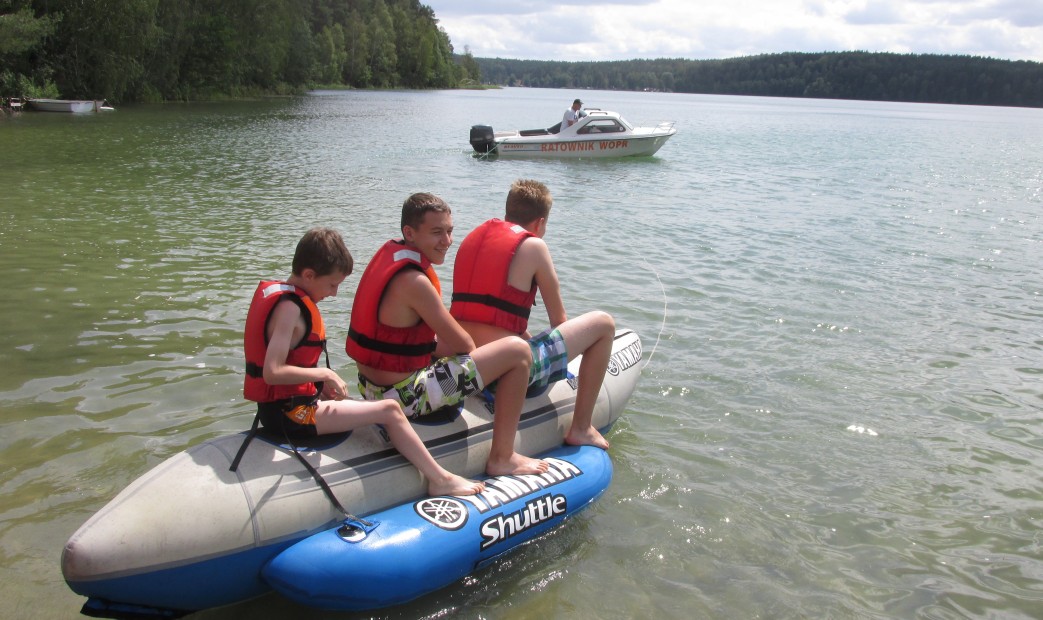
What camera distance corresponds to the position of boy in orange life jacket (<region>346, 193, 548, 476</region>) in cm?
387

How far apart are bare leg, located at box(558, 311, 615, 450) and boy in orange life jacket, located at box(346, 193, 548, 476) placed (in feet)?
1.68

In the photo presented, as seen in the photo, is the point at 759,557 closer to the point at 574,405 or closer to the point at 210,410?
the point at 574,405

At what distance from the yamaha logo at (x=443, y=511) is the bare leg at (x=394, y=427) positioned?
2.6 inches

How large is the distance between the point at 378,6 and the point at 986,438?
104090 mm

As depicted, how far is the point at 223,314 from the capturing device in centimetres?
717

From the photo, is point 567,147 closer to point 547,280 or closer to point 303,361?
point 547,280

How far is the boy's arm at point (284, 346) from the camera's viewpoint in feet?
11.0

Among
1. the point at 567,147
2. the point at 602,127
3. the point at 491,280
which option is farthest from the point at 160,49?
the point at 491,280

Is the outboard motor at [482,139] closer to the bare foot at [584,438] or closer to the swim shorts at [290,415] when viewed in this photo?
the bare foot at [584,438]

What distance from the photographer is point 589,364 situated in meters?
4.66

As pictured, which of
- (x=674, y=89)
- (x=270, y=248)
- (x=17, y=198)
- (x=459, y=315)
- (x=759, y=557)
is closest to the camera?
(x=759, y=557)

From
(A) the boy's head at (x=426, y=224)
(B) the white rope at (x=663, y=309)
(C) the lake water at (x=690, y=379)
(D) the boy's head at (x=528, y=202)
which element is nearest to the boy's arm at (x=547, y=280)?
(D) the boy's head at (x=528, y=202)

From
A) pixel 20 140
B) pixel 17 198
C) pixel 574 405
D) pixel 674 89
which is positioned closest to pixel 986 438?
pixel 574 405

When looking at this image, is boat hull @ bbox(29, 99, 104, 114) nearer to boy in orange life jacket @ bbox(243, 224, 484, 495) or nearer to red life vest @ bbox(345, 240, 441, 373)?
red life vest @ bbox(345, 240, 441, 373)
